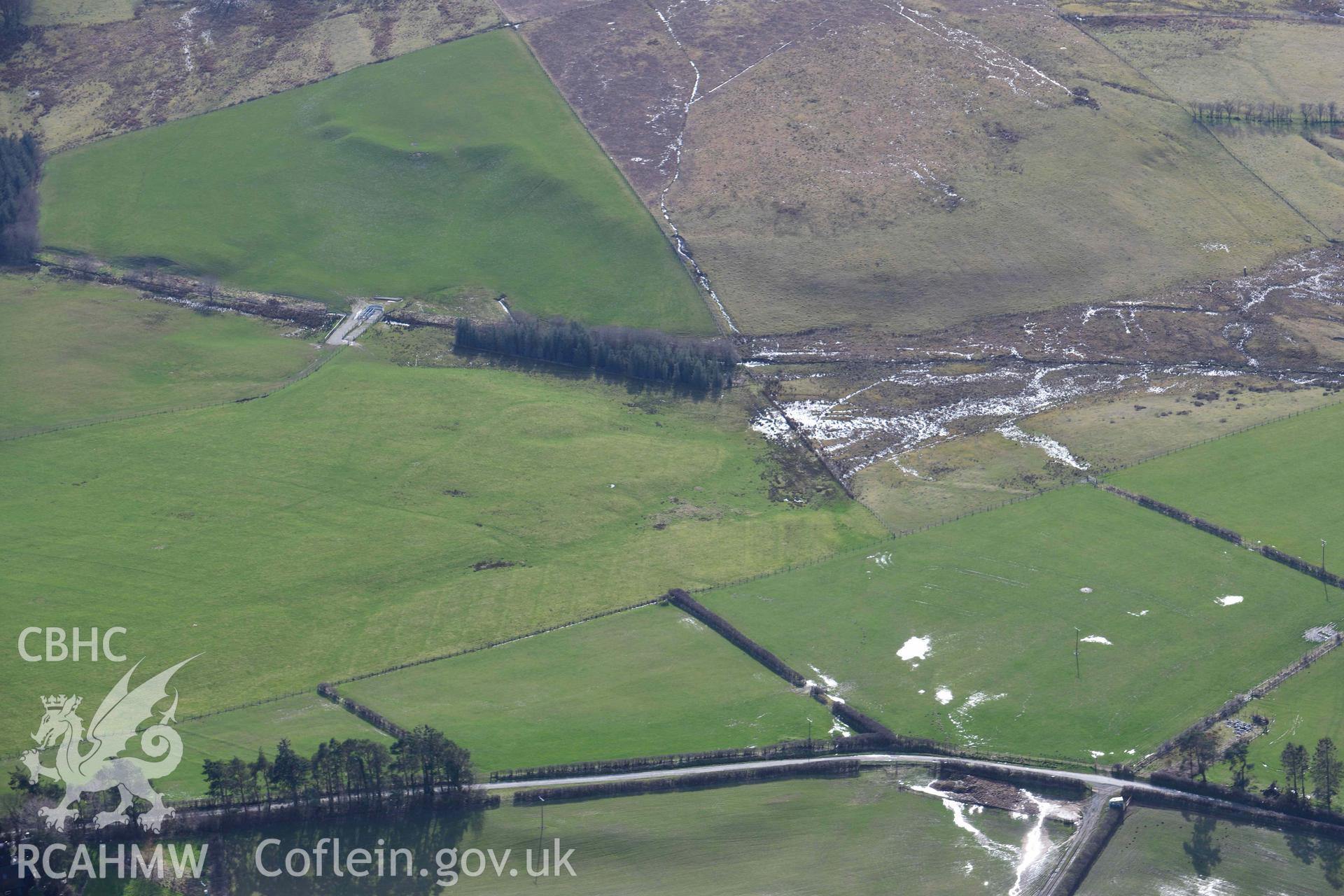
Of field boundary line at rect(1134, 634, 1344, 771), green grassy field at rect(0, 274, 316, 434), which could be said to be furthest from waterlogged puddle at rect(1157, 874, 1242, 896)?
green grassy field at rect(0, 274, 316, 434)

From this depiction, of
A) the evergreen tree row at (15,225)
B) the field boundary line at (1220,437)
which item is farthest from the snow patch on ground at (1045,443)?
the evergreen tree row at (15,225)

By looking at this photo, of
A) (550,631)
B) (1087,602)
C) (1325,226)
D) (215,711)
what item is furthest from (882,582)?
(1325,226)

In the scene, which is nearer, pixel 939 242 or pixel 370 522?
pixel 370 522

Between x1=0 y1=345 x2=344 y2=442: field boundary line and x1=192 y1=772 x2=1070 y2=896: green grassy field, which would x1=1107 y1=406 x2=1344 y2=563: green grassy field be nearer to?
x1=192 y1=772 x2=1070 y2=896: green grassy field

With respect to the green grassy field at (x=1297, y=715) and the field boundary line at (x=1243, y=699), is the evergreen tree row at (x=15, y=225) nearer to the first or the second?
the field boundary line at (x=1243, y=699)

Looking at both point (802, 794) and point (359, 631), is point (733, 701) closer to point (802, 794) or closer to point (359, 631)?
point (802, 794)

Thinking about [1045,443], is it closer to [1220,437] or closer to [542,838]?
[1220,437]

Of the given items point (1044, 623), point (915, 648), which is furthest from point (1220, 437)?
point (915, 648)
